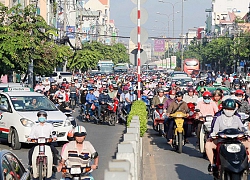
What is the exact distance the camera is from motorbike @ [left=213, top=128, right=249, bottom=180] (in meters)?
9.17

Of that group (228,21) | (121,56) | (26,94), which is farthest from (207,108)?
(228,21)

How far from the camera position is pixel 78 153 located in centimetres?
859

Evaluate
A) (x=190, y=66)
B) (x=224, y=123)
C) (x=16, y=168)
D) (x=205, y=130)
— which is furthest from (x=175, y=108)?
(x=190, y=66)

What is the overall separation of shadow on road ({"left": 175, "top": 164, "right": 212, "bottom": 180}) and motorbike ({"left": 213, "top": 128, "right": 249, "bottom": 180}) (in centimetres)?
A: 242

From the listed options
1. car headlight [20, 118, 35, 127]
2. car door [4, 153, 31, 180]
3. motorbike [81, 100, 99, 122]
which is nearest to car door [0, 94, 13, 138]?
car headlight [20, 118, 35, 127]

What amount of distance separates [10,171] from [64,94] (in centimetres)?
2297

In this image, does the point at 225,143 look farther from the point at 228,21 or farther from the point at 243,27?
the point at 228,21

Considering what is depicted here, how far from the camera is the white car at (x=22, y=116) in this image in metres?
16.7

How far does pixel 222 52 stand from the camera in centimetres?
10631

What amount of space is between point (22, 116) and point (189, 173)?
19.3 ft

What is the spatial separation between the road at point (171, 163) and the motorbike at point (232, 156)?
257 centimetres

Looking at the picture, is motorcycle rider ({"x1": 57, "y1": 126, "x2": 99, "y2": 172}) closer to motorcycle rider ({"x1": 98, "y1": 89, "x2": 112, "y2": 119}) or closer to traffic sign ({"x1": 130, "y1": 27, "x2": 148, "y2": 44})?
traffic sign ({"x1": 130, "y1": 27, "x2": 148, "y2": 44})

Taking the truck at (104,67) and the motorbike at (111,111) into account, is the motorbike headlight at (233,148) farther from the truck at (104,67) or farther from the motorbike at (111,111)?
the truck at (104,67)

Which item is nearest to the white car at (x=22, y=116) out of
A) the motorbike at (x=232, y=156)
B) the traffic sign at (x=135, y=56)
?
the traffic sign at (x=135, y=56)
